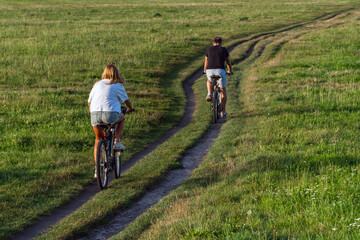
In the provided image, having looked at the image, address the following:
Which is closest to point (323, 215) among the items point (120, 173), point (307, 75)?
point (120, 173)

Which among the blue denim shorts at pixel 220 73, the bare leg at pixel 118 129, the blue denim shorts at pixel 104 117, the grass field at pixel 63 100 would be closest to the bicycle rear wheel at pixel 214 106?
the blue denim shorts at pixel 220 73

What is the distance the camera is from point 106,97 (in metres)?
8.65

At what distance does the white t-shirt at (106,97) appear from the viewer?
28.3ft

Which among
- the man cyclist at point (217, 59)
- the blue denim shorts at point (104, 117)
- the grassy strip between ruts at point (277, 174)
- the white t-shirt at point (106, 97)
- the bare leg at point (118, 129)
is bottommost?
the grassy strip between ruts at point (277, 174)

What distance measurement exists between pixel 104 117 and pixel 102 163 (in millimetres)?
984

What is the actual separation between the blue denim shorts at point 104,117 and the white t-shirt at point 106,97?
0.21 ft

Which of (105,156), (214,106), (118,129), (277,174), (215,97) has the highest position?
(215,97)

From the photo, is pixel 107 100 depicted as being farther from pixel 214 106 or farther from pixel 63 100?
pixel 63 100

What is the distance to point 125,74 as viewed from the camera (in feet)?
68.8

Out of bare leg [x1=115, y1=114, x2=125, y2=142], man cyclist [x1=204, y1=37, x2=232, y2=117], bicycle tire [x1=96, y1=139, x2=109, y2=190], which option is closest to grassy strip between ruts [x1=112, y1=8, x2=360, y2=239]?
bicycle tire [x1=96, y1=139, x2=109, y2=190]

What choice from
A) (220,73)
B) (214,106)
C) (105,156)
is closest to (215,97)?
(214,106)

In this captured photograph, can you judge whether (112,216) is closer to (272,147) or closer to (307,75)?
(272,147)

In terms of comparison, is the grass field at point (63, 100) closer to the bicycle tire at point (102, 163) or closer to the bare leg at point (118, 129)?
the bicycle tire at point (102, 163)

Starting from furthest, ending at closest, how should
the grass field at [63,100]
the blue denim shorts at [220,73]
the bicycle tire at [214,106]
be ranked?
the bicycle tire at [214,106]
the blue denim shorts at [220,73]
the grass field at [63,100]
